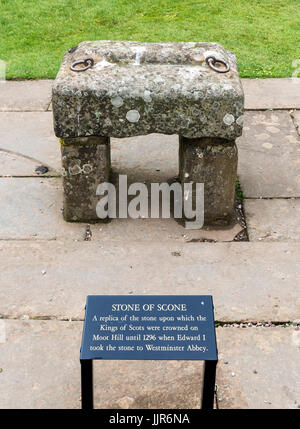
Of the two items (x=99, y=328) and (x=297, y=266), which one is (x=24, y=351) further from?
(x=297, y=266)

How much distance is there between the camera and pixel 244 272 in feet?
12.7

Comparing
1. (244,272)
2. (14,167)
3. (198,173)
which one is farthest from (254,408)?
(14,167)

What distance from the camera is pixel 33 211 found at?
4492mm

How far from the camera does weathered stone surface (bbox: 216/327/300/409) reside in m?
3.05

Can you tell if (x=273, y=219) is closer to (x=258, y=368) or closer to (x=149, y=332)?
(x=258, y=368)

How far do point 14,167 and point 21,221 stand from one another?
785 mm

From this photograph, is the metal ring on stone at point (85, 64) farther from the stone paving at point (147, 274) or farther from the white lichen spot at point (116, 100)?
the stone paving at point (147, 274)

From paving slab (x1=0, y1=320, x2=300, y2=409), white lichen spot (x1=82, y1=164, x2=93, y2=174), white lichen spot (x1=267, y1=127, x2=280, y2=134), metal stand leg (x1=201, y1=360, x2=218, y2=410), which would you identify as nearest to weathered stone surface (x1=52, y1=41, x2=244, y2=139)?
white lichen spot (x1=82, y1=164, x2=93, y2=174)

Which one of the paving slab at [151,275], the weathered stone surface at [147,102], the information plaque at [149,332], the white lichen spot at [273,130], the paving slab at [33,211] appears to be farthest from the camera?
the white lichen spot at [273,130]

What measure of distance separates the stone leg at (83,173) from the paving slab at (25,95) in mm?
1952

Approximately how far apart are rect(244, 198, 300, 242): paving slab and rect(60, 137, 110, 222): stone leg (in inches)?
41.2

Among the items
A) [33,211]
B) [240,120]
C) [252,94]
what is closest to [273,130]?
[252,94]

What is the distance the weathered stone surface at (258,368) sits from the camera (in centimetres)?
305

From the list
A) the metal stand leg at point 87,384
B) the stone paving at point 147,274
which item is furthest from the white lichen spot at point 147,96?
the metal stand leg at point 87,384
